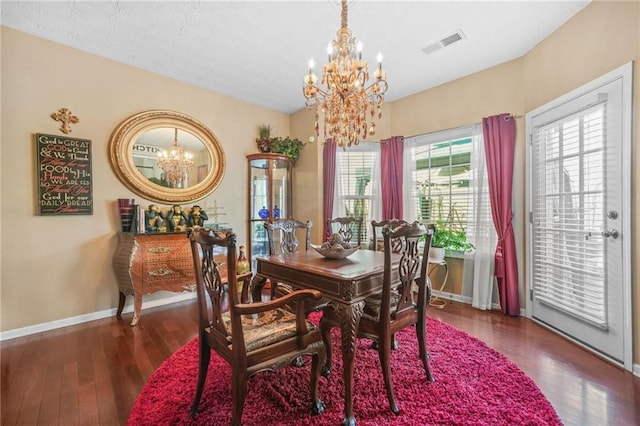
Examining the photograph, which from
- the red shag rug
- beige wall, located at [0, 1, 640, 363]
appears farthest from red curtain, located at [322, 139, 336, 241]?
the red shag rug

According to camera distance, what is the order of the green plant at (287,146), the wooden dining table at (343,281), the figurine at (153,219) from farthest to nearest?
the green plant at (287,146) → the figurine at (153,219) → the wooden dining table at (343,281)

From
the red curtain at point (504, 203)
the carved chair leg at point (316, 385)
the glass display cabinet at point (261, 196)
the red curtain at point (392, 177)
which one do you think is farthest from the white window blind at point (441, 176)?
the carved chair leg at point (316, 385)

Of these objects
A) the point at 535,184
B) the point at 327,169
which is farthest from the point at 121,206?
the point at 535,184

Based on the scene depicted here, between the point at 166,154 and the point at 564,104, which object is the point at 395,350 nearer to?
the point at 564,104

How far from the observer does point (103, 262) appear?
305 cm

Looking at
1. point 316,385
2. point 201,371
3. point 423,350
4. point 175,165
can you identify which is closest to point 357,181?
point 175,165

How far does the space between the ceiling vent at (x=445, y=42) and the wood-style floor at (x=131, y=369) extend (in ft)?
9.38

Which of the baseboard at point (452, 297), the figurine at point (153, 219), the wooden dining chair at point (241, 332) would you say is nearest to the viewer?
the wooden dining chair at point (241, 332)

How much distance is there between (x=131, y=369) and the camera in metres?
2.05

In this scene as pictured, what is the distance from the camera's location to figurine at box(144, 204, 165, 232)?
A: 316 centimetres

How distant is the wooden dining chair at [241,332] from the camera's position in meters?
1.30

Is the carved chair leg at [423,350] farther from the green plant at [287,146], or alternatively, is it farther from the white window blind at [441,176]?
the green plant at [287,146]

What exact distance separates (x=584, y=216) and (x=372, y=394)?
2.29 metres

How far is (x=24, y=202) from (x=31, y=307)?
101cm
